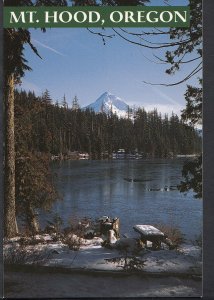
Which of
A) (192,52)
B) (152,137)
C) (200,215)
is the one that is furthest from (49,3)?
(200,215)

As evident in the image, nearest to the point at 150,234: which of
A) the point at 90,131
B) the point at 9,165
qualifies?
the point at 90,131

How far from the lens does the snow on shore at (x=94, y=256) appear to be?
798cm

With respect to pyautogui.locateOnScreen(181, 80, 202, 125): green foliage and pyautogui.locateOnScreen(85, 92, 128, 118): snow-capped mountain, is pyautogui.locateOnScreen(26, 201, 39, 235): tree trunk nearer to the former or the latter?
pyautogui.locateOnScreen(85, 92, 128, 118): snow-capped mountain

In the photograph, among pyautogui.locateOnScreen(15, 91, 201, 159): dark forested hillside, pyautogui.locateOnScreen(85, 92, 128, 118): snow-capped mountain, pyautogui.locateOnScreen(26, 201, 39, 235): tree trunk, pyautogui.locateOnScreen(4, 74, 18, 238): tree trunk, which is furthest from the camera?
pyautogui.locateOnScreen(26, 201, 39, 235): tree trunk

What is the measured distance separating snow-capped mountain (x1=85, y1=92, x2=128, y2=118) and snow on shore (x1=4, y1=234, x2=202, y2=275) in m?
2.28

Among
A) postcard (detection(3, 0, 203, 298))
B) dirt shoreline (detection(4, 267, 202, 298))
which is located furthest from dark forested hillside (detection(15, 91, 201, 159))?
dirt shoreline (detection(4, 267, 202, 298))

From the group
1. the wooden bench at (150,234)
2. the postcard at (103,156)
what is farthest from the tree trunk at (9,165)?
the wooden bench at (150,234)

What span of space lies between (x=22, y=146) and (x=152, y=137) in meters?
2.44

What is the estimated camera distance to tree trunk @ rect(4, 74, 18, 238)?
838 cm

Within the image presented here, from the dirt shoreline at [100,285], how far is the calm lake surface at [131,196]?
2.58ft

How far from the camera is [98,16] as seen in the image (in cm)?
773

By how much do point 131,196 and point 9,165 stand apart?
225cm

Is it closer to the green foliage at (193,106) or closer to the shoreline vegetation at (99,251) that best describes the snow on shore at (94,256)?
the shoreline vegetation at (99,251)

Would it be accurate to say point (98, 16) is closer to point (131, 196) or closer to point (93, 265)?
point (131, 196)
